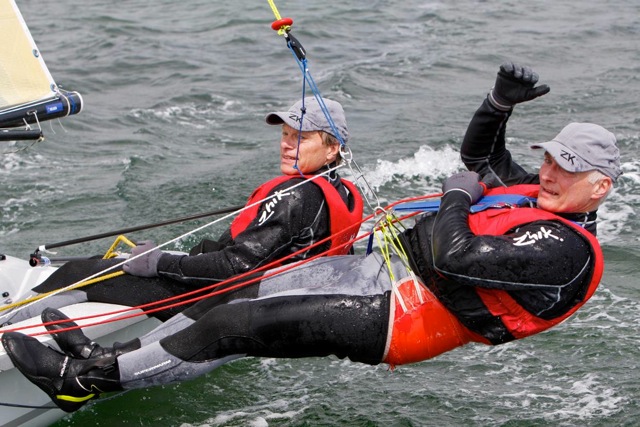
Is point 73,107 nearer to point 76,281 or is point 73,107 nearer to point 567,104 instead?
point 76,281

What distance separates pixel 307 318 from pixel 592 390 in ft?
5.53

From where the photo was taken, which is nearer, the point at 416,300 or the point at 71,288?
the point at 416,300

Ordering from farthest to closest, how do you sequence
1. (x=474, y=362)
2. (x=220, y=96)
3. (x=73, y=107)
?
(x=220, y=96) < (x=73, y=107) < (x=474, y=362)

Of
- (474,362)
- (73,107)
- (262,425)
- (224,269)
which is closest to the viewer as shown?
(224,269)

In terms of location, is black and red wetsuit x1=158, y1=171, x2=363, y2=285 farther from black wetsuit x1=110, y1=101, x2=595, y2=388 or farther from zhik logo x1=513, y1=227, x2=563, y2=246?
zhik logo x1=513, y1=227, x2=563, y2=246

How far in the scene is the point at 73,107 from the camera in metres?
5.15

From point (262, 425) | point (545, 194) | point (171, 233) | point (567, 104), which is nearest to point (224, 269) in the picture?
point (262, 425)

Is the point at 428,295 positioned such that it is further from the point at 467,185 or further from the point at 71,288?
the point at 71,288

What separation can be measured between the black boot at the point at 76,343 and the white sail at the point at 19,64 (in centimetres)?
167

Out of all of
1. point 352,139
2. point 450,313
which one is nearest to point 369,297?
point 450,313

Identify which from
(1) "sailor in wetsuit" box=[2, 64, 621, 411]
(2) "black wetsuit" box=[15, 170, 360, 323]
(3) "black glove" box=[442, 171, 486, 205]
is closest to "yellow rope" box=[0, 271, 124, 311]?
(2) "black wetsuit" box=[15, 170, 360, 323]

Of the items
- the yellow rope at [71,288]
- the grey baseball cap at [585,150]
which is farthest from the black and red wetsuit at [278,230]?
the grey baseball cap at [585,150]

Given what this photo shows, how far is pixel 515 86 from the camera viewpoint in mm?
3617

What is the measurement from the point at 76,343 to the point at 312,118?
1.25 m
